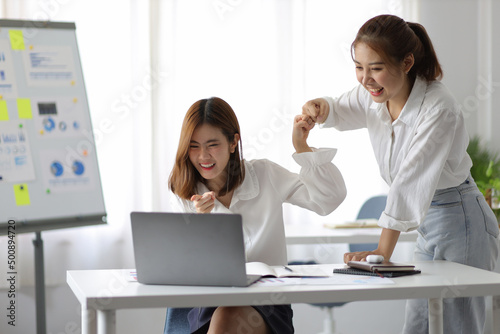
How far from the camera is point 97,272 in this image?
167 centimetres

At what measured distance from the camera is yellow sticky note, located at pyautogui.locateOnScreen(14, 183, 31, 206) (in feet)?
7.02

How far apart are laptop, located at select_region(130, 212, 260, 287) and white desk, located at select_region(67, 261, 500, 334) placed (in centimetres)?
3

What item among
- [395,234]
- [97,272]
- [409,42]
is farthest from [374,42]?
[97,272]

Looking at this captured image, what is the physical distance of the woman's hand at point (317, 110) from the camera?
197 cm

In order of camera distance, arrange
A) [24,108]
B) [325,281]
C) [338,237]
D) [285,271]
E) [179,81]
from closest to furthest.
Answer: [325,281] → [285,271] → [24,108] → [338,237] → [179,81]

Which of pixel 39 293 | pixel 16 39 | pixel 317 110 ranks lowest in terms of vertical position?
pixel 39 293

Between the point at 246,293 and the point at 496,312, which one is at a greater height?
the point at 246,293

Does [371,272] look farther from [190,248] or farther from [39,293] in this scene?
[39,293]

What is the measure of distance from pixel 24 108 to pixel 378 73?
4.22 ft

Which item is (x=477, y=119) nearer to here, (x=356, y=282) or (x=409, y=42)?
(x=409, y=42)

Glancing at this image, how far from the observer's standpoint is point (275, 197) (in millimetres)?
1950

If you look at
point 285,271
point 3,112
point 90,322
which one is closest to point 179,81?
point 3,112

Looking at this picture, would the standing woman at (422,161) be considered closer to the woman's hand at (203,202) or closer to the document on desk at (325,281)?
the document on desk at (325,281)

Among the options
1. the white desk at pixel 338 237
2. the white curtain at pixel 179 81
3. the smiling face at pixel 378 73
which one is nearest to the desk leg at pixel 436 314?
the smiling face at pixel 378 73
